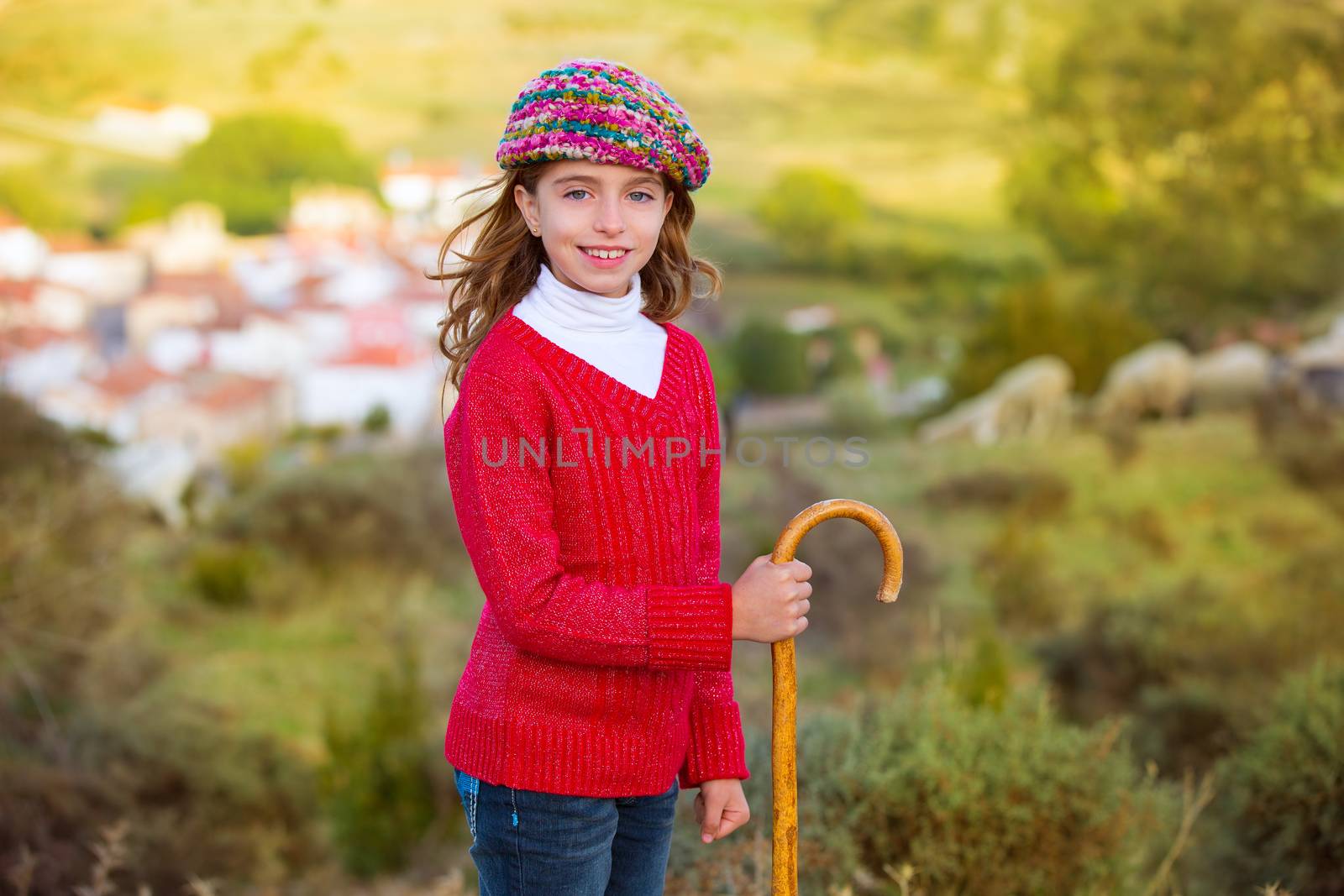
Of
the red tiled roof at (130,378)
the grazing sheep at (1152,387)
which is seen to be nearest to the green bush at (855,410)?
the grazing sheep at (1152,387)

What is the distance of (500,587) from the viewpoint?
52.7 inches

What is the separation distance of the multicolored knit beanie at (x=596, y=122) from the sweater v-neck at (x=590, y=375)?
0.65ft

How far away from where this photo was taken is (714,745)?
5.07 ft

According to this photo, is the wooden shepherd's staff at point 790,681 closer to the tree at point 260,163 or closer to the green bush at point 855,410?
the green bush at point 855,410

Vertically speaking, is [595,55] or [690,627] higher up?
[595,55]

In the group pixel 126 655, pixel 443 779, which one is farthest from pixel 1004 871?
pixel 126 655

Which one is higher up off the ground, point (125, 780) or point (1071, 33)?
point (1071, 33)

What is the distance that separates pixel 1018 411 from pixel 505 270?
11.9m

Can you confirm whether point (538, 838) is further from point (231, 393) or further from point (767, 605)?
point (231, 393)

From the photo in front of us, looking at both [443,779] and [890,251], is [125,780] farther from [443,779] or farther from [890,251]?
[890,251]

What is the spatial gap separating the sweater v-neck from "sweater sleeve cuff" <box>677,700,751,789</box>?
39cm

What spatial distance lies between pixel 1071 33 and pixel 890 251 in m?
3.20

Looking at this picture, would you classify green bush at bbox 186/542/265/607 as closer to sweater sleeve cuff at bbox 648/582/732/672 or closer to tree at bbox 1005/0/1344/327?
sweater sleeve cuff at bbox 648/582/732/672

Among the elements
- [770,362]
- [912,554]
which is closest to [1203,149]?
[770,362]
